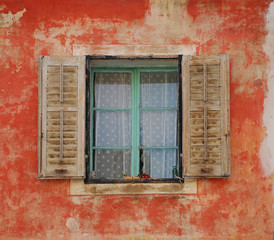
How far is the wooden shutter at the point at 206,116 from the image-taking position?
4371 mm

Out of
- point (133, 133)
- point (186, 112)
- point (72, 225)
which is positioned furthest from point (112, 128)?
point (72, 225)

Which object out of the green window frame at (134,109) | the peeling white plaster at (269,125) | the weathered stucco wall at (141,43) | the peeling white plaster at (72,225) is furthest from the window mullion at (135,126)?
the peeling white plaster at (269,125)

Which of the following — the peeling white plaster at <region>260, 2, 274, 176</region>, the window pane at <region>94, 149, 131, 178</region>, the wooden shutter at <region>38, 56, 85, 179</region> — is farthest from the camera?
the window pane at <region>94, 149, 131, 178</region>

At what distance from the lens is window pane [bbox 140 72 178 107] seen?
4.76 m

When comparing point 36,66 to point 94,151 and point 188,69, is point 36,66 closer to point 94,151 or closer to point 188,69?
point 94,151

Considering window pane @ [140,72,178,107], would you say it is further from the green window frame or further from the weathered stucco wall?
the weathered stucco wall

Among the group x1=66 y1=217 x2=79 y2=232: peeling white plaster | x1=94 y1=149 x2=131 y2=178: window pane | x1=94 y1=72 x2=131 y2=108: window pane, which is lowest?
x1=66 y1=217 x2=79 y2=232: peeling white plaster

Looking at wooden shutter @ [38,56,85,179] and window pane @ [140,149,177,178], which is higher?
wooden shutter @ [38,56,85,179]

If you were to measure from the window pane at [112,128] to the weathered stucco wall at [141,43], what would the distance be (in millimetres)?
635

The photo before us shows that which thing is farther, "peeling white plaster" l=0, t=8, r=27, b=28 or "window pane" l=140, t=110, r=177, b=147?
"window pane" l=140, t=110, r=177, b=147

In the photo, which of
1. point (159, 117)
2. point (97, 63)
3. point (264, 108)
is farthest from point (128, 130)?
point (264, 108)

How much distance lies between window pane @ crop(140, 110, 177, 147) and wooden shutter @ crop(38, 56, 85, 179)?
767 mm

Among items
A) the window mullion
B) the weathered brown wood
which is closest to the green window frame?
the window mullion

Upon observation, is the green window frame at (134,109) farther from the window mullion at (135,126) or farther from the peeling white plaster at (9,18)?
the peeling white plaster at (9,18)
